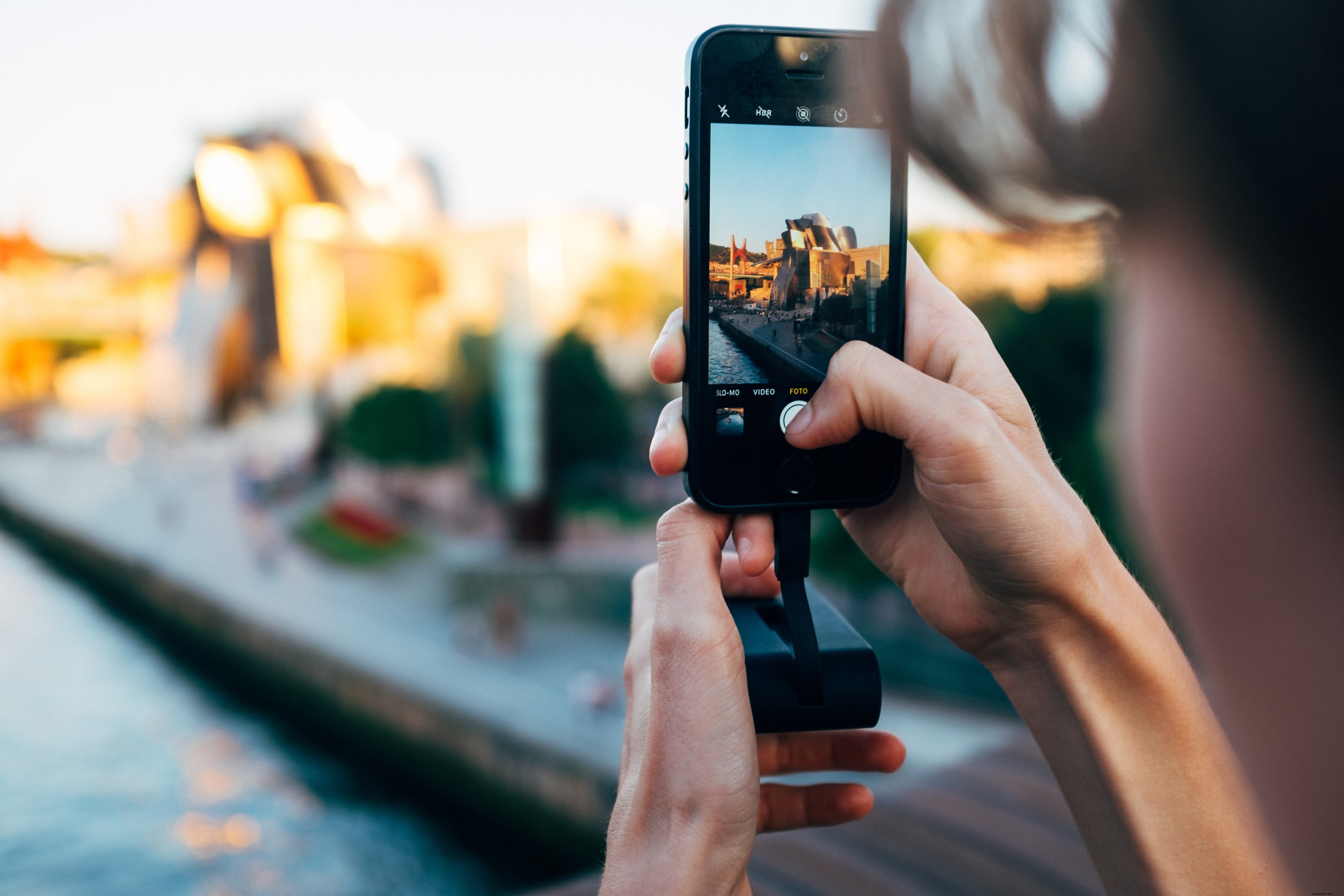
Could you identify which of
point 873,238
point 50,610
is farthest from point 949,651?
point 50,610

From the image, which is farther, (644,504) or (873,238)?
(644,504)

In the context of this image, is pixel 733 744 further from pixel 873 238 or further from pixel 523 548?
pixel 523 548

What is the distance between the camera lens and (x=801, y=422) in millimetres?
1030

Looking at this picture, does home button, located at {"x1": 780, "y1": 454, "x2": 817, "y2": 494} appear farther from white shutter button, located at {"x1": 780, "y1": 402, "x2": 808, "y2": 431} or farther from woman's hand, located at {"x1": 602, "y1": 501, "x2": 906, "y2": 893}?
woman's hand, located at {"x1": 602, "y1": 501, "x2": 906, "y2": 893}

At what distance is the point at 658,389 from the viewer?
18.7m

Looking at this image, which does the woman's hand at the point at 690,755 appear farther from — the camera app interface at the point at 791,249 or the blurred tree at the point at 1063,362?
the blurred tree at the point at 1063,362

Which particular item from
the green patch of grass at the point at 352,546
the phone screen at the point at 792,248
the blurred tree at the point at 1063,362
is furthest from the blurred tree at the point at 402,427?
the phone screen at the point at 792,248

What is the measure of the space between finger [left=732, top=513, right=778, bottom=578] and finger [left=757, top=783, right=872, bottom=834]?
1.08ft

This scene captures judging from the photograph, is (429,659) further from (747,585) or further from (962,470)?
(962,470)

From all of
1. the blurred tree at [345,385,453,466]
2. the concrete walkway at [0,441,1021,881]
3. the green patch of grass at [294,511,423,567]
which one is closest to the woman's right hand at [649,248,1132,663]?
the concrete walkway at [0,441,1021,881]

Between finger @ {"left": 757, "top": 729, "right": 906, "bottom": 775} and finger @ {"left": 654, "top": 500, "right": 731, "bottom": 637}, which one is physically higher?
finger @ {"left": 654, "top": 500, "right": 731, "bottom": 637}

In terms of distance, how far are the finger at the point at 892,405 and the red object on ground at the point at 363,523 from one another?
14586 mm

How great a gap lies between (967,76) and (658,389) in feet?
59.9

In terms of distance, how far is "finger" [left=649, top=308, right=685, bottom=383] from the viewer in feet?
3.48
